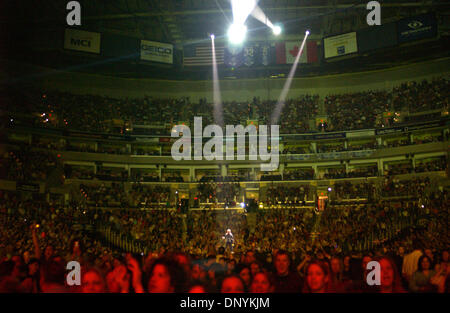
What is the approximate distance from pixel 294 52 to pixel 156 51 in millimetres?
12811

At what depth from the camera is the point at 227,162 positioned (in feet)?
119

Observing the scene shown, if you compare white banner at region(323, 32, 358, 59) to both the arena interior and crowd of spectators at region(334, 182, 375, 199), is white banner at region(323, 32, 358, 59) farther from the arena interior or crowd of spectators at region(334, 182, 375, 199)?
crowd of spectators at region(334, 182, 375, 199)

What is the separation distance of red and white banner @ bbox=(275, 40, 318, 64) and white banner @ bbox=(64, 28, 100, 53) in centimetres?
1625

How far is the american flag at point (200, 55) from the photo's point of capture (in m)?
34.8

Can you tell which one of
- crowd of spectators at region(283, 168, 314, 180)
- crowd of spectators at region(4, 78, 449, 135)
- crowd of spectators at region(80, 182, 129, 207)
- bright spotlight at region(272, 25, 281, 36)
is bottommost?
crowd of spectators at region(80, 182, 129, 207)

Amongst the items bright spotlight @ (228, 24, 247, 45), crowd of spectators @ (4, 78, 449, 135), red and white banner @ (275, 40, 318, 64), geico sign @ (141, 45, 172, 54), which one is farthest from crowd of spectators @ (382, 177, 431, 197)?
geico sign @ (141, 45, 172, 54)

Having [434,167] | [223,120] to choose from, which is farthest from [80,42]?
[434,167]

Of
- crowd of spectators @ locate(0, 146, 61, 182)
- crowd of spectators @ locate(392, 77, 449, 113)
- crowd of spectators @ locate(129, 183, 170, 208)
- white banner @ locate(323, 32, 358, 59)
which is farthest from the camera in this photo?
white banner @ locate(323, 32, 358, 59)

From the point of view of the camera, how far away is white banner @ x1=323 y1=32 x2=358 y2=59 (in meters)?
32.4

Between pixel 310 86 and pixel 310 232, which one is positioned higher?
pixel 310 86

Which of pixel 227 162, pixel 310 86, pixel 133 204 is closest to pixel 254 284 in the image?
pixel 133 204
